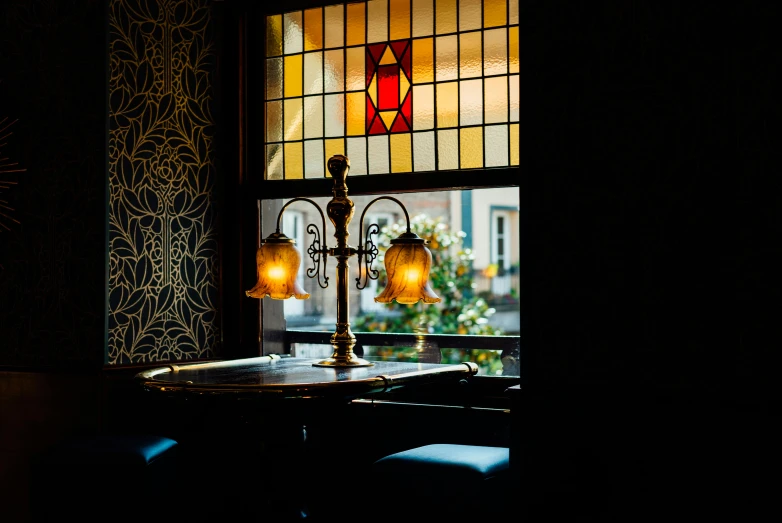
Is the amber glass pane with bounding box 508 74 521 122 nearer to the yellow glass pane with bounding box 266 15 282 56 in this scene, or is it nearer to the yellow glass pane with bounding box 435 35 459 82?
the yellow glass pane with bounding box 435 35 459 82

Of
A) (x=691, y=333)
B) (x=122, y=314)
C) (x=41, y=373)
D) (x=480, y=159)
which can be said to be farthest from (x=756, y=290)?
(x=41, y=373)

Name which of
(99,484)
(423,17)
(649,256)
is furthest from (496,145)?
(99,484)

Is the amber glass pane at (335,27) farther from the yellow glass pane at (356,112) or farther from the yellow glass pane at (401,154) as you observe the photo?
the yellow glass pane at (401,154)

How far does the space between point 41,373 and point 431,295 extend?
186 cm

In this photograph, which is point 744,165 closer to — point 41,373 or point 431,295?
point 431,295

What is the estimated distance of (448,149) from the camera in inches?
150

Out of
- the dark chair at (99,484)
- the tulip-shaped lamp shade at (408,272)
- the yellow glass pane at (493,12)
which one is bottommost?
the dark chair at (99,484)

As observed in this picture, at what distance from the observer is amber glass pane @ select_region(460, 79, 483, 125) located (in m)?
3.74

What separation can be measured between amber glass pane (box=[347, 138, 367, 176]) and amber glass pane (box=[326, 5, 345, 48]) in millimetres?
491

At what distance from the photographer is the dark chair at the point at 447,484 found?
2.84 meters

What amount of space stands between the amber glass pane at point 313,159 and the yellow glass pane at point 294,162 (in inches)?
1.1

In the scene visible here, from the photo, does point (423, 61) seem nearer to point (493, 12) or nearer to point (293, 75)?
point (493, 12)

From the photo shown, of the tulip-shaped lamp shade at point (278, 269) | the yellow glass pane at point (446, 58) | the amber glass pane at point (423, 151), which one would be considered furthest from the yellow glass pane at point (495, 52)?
the tulip-shaped lamp shade at point (278, 269)

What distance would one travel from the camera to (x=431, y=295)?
3258 millimetres
